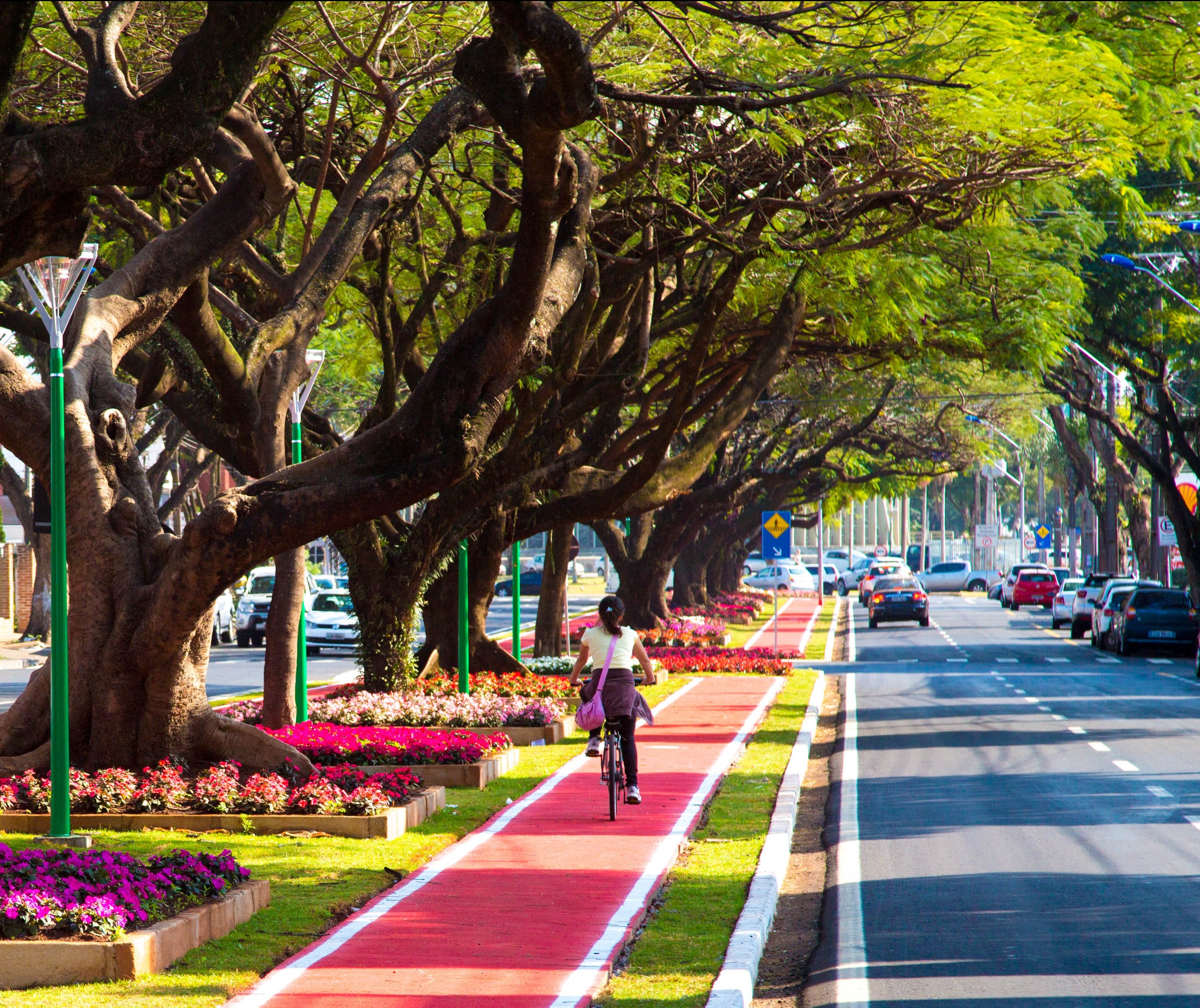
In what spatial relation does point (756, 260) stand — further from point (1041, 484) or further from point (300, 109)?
point (1041, 484)

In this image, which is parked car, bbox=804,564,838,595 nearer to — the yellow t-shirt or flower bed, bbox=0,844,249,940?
the yellow t-shirt

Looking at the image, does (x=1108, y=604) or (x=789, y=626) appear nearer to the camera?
(x=1108, y=604)

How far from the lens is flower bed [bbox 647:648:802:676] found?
30203 millimetres

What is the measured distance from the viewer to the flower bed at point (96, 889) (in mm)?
7324

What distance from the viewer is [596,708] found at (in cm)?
1259

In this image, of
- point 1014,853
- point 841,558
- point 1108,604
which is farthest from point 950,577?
point 1014,853

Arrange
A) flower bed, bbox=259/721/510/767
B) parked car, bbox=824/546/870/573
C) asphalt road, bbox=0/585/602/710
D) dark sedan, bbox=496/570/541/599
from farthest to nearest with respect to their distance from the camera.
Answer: parked car, bbox=824/546/870/573, dark sedan, bbox=496/570/541/599, asphalt road, bbox=0/585/602/710, flower bed, bbox=259/721/510/767

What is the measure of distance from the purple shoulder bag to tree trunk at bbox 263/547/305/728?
3471mm

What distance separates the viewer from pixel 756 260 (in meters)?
20.0

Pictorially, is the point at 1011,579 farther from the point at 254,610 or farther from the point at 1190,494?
the point at 254,610

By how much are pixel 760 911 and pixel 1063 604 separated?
141 feet

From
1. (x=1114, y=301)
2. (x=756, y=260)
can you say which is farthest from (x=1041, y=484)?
(x=756, y=260)

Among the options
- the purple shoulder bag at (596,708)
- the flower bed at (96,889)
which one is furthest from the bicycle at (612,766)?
the flower bed at (96,889)

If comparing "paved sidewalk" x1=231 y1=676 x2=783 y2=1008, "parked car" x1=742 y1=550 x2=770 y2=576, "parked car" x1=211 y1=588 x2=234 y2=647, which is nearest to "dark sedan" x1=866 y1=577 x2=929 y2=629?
"parked car" x1=211 y1=588 x2=234 y2=647
